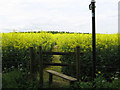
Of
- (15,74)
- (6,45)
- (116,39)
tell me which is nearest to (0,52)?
(6,45)

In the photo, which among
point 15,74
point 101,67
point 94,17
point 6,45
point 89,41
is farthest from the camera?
point 6,45

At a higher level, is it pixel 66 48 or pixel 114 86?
pixel 66 48

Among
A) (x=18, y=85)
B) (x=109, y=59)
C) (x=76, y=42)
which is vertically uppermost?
(x=76, y=42)

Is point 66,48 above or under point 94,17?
under

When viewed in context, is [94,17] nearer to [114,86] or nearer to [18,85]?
[114,86]

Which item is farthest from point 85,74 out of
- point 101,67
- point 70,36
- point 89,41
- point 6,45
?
point 6,45

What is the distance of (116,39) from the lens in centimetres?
850

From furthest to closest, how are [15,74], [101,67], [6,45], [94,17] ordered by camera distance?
[6,45]
[101,67]
[15,74]
[94,17]

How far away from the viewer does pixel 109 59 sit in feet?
24.9

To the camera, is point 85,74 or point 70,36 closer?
point 85,74

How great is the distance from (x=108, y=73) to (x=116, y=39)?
166 cm

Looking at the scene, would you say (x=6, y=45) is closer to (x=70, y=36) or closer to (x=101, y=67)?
(x=70, y=36)

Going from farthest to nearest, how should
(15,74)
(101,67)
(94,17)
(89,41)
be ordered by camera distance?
(89,41) → (101,67) → (15,74) → (94,17)

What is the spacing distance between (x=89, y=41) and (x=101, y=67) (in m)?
1.47
